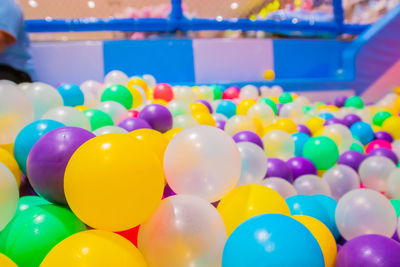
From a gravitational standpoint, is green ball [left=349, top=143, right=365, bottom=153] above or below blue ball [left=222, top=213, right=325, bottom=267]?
below

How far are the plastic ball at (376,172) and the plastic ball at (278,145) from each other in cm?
21

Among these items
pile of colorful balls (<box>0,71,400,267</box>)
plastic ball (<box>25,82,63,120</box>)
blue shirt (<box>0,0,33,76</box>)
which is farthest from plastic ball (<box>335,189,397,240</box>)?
blue shirt (<box>0,0,33,76</box>)

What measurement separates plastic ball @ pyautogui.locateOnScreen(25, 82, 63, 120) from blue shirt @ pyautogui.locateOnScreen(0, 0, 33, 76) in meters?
0.59

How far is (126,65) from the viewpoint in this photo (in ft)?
6.58

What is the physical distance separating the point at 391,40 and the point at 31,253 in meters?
2.62

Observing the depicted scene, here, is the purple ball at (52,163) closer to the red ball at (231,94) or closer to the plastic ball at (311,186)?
the plastic ball at (311,186)

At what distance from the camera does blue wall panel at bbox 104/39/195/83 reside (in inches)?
77.9

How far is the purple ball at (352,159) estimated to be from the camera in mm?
976

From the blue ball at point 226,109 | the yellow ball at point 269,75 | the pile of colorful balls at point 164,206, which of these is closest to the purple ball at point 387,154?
the pile of colorful balls at point 164,206

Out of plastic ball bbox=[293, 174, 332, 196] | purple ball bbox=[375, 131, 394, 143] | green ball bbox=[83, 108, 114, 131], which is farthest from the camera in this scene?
purple ball bbox=[375, 131, 394, 143]

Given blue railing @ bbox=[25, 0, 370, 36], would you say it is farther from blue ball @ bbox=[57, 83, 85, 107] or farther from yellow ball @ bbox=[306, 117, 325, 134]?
yellow ball @ bbox=[306, 117, 325, 134]

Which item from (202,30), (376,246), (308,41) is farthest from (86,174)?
(308,41)

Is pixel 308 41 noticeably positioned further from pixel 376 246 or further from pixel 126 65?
pixel 376 246

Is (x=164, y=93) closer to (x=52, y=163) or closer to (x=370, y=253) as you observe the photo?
(x=52, y=163)
